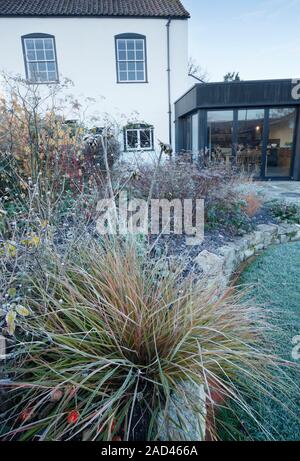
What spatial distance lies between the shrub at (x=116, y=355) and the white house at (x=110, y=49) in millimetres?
8071

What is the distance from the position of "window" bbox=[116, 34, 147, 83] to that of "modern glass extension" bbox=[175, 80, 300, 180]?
283 cm

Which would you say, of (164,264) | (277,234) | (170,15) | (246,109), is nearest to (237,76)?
(170,15)

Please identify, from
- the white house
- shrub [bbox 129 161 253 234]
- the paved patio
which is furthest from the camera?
the white house

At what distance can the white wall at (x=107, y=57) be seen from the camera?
924cm

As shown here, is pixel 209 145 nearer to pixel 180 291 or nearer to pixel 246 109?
pixel 246 109

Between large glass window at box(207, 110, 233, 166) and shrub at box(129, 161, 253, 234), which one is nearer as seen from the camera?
shrub at box(129, 161, 253, 234)

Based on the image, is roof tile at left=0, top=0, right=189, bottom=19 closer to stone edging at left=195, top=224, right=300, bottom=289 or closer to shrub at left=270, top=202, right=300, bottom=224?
shrub at left=270, top=202, right=300, bottom=224

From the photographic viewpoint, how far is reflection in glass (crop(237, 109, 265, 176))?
753 centimetres

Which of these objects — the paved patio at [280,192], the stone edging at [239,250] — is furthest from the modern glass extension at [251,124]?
the stone edging at [239,250]

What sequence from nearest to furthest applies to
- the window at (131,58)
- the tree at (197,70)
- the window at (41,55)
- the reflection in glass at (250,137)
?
1. the reflection in glass at (250,137)
2. the window at (41,55)
3. the window at (131,58)
4. the tree at (197,70)

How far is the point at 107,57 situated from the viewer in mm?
9602

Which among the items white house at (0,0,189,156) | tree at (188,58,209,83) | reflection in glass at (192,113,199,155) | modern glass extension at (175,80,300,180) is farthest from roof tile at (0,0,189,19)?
tree at (188,58,209,83)
